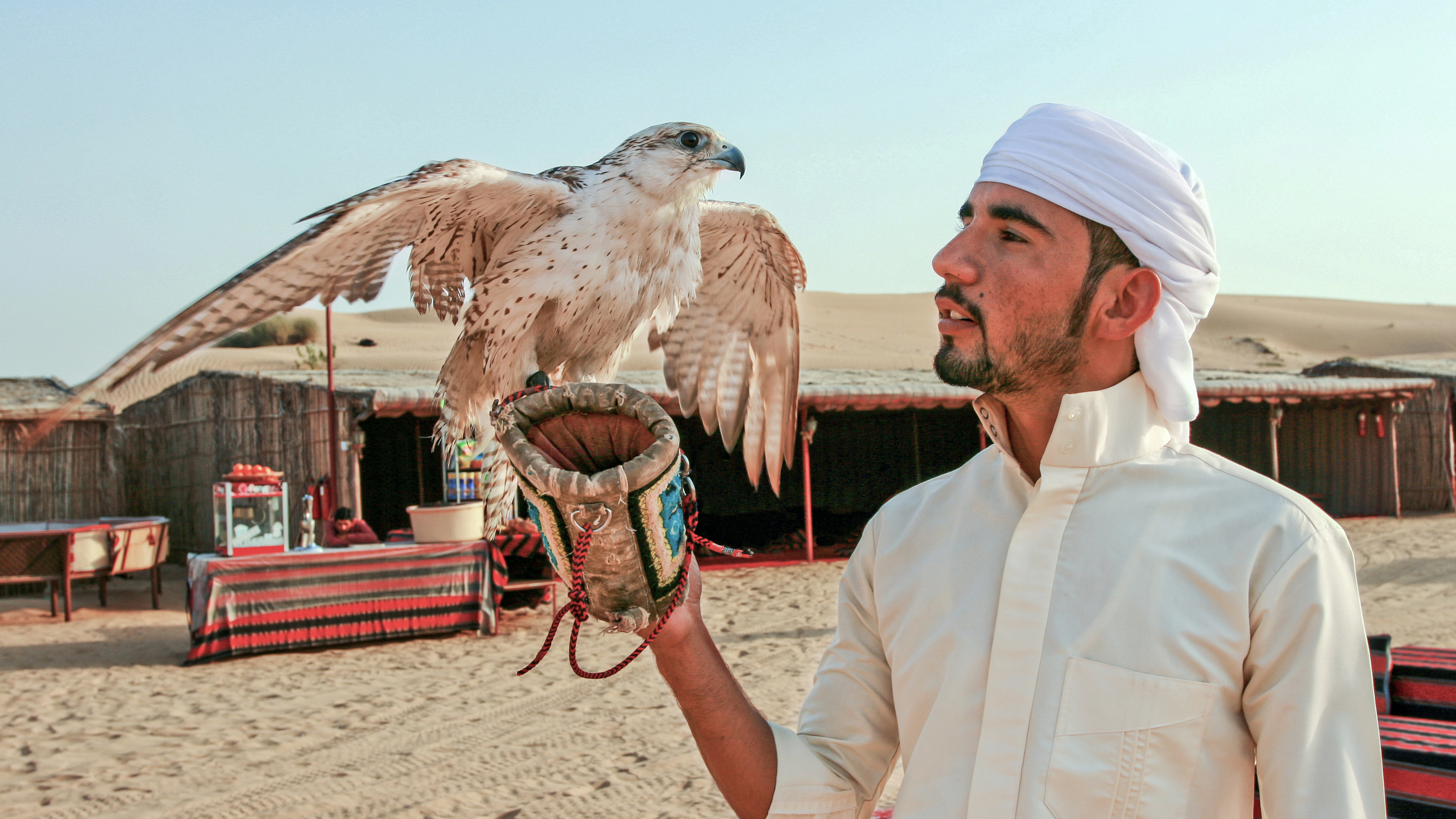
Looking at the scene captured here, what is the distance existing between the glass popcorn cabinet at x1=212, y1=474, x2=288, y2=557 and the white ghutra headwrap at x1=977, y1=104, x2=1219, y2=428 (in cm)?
763

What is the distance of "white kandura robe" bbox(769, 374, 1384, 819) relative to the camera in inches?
39.5

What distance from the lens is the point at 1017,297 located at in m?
1.23

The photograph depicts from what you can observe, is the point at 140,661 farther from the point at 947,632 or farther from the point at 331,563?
the point at 947,632

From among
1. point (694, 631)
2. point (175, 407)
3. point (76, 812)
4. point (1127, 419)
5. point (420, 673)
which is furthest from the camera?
point (175, 407)

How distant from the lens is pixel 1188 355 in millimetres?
1208

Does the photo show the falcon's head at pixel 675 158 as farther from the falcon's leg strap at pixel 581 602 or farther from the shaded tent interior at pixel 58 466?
the shaded tent interior at pixel 58 466

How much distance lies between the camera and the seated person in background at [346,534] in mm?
8453

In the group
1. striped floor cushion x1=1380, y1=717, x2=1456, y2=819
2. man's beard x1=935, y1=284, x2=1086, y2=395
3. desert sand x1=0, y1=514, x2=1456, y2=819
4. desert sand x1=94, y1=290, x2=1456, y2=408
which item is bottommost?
desert sand x1=0, y1=514, x2=1456, y2=819

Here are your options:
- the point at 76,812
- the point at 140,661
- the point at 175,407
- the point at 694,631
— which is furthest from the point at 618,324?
the point at 175,407

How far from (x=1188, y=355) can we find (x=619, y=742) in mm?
4431

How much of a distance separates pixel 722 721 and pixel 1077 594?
0.50 m

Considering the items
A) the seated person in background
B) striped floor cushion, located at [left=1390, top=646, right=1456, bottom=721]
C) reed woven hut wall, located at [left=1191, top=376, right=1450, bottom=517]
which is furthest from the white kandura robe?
reed woven hut wall, located at [left=1191, top=376, right=1450, bottom=517]

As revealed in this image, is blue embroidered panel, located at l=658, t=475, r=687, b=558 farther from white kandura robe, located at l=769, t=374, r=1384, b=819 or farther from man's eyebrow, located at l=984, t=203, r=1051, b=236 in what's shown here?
man's eyebrow, located at l=984, t=203, r=1051, b=236

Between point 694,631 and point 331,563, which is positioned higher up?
point 694,631
